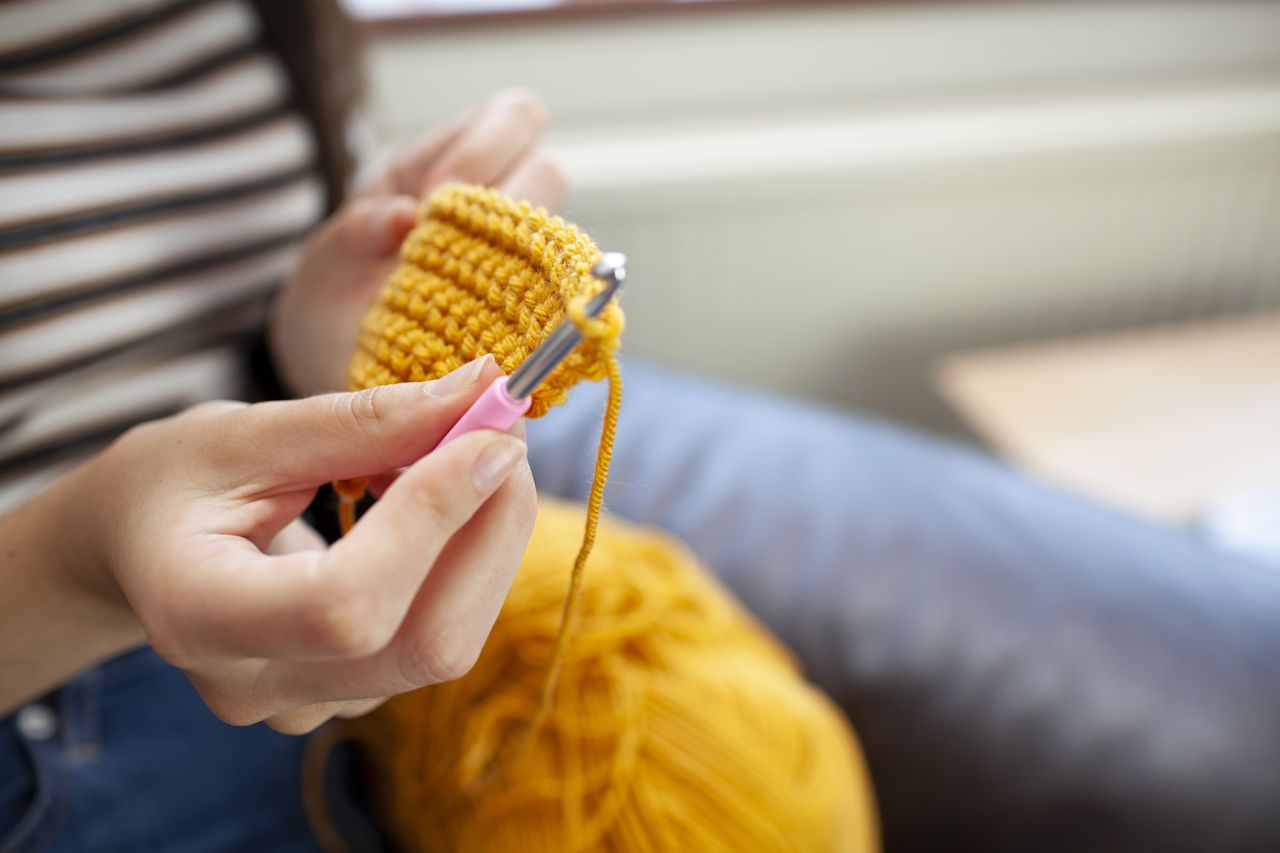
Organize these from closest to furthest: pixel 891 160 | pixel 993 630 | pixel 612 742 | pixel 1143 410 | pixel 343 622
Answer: pixel 343 622 → pixel 612 742 → pixel 993 630 → pixel 1143 410 → pixel 891 160

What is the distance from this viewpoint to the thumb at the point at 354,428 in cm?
31

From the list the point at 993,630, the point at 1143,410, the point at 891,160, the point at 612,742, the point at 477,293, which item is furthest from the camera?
the point at 891,160

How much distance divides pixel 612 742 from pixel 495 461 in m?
0.28

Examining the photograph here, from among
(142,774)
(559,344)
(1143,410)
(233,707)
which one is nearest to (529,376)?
(559,344)

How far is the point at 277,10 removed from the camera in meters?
0.66

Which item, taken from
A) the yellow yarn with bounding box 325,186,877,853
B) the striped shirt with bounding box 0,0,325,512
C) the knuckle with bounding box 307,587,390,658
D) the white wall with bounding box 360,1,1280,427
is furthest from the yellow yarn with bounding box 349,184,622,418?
the white wall with bounding box 360,1,1280,427

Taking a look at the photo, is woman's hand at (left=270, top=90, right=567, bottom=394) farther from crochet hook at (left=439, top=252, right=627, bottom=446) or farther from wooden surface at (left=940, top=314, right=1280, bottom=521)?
wooden surface at (left=940, top=314, right=1280, bottom=521)

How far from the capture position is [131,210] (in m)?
0.58

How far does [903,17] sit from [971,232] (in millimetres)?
319

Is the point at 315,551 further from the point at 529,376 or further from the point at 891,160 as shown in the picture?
the point at 891,160

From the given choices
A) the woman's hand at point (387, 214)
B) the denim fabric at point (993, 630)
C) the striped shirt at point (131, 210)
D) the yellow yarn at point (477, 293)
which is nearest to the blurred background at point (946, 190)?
the denim fabric at point (993, 630)

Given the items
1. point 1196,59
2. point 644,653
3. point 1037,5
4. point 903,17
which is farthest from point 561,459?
point 1196,59

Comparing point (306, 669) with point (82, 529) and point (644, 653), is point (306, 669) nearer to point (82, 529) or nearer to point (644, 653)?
point (82, 529)

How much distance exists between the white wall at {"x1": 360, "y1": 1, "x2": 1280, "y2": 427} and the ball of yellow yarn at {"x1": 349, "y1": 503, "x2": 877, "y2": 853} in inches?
26.4
